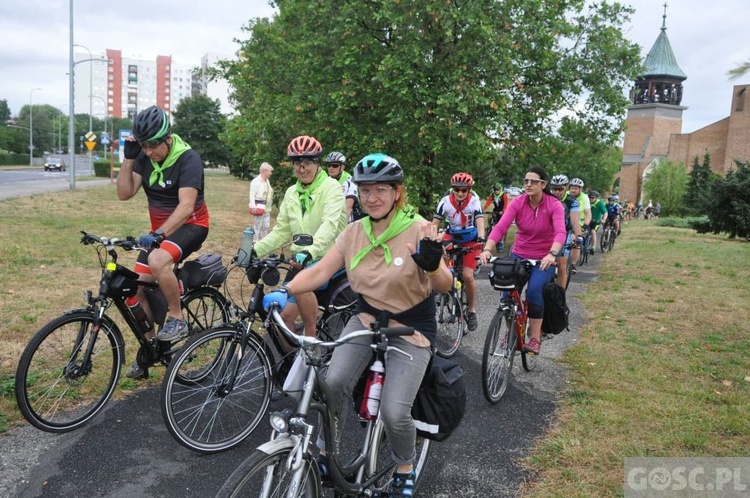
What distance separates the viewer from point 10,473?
3.62 meters

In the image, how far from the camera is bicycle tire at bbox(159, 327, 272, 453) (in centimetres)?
387

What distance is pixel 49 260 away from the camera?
403 inches

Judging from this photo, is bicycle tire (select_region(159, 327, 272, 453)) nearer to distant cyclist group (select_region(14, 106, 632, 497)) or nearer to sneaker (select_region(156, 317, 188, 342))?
distant cyclist group (select_region(14, 106, 632, 497))

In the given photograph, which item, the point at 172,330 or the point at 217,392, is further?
the point at 172,330

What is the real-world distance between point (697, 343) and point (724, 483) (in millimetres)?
3972

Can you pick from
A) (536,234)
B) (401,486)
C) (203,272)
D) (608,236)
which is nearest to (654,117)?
(608,236)

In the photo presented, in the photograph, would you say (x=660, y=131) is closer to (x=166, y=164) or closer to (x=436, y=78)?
(x=436, y=78)

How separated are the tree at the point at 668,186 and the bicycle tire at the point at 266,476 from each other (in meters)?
64.4

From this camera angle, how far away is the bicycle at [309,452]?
2395 millimetres

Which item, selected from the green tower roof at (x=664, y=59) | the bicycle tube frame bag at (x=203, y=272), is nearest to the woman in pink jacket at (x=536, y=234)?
the bicycle tube frame bag at (x=203, y=272)

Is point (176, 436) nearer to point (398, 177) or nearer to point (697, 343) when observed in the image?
point (398, 177)

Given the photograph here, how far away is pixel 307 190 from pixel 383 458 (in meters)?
2.39

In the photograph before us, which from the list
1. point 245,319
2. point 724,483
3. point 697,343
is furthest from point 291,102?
point 724,483

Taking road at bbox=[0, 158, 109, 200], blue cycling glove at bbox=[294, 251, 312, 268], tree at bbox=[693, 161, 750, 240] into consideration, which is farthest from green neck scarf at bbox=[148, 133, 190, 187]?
tree at bbox=[693, 161, 750, 240]
